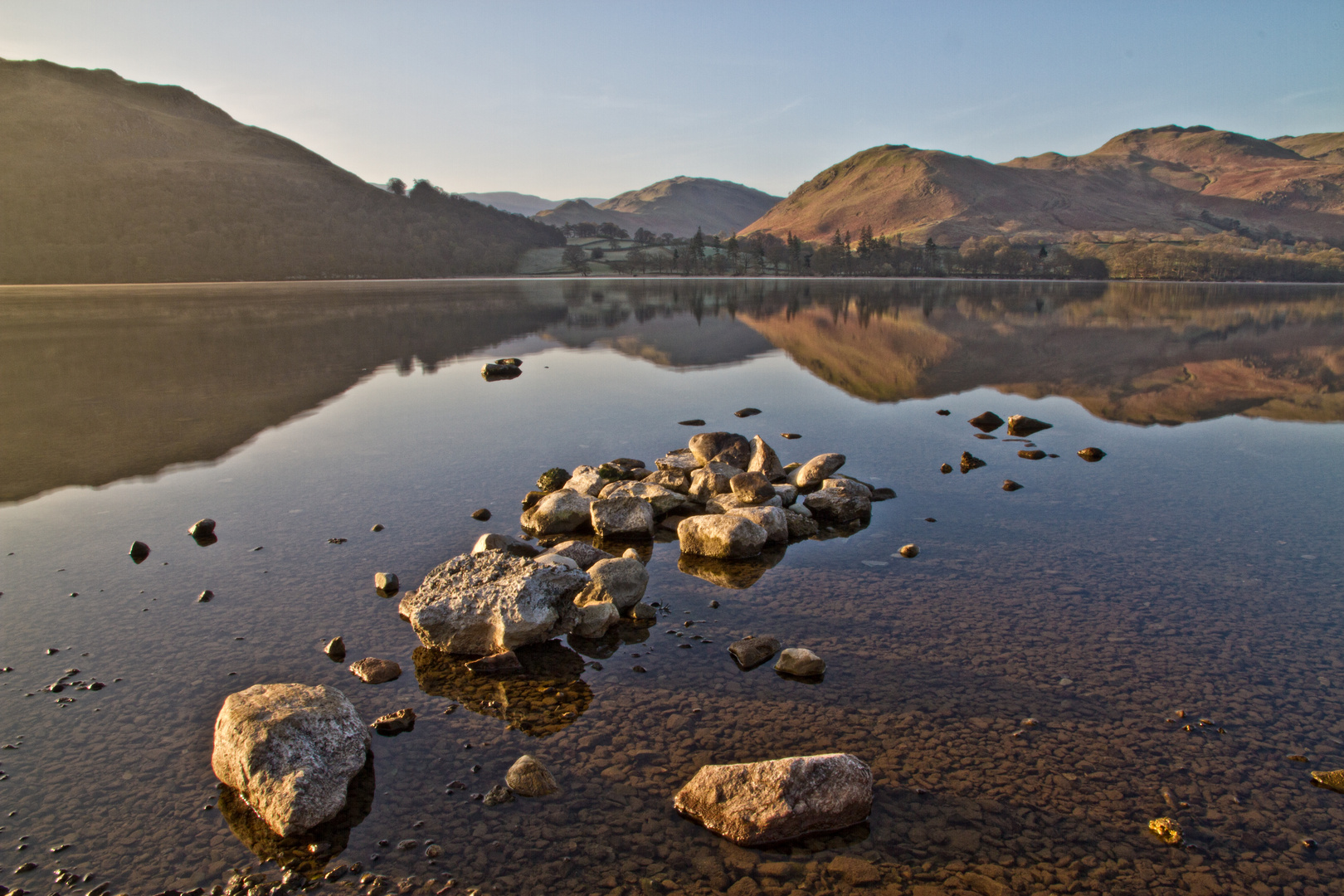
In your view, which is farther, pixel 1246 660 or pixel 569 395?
pixel 569 395

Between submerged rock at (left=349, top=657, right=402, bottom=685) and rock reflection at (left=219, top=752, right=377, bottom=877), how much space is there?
6.15ft

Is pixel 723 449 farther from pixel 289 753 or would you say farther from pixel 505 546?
pixel 289 753

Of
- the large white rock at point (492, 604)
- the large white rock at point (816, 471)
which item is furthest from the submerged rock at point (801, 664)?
the large white rock at point (816, 471)

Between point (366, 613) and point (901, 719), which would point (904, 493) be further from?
point (366, 613)

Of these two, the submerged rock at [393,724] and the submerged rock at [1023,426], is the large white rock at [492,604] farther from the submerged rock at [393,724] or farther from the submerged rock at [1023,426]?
the submerged rock at [1023,426]

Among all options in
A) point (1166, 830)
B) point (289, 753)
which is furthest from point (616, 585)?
point (1166, 830)

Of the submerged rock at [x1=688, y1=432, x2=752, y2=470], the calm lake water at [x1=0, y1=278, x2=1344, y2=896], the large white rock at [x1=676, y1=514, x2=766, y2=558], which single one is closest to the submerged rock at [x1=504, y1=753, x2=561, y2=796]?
the calm lake water at [x1=0, y1=278, x2=1344, y2=896]

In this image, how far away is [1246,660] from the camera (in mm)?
9109

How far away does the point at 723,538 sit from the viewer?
12.6 m

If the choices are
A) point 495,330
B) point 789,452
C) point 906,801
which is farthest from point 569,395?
point 495,330

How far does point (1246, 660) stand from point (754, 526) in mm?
6872

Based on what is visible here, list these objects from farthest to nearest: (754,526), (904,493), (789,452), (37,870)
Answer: (789,452) → (904,493) → (754,526) → (37,870)

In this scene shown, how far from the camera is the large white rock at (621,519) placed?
1357cm

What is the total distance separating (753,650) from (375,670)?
4.65m
